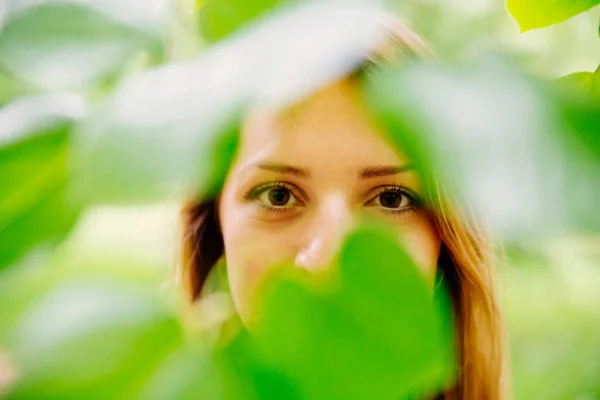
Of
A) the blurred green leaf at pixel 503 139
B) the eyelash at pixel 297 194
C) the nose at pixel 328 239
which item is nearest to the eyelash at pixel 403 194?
the eyelash at pixel 297 194

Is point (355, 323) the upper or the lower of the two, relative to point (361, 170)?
lower

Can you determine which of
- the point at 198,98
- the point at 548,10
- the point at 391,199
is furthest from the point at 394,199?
the point at 198,98

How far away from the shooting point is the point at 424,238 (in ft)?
1.32

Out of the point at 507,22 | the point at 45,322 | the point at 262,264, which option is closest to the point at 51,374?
the point at 45,322

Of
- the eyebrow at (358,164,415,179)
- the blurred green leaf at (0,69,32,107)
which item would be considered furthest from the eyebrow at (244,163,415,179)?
the blurred green leaf at (0,69,32,107)

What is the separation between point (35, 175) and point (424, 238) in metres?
0.26

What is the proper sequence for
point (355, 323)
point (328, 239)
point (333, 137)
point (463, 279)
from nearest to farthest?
point (355, 323)
point (328, 239)
point (333, 137)
point (463, 279)

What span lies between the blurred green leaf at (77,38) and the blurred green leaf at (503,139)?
10 cm

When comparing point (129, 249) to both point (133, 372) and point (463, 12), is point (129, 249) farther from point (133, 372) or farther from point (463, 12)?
point (463, 12)

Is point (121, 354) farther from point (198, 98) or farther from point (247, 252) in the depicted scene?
point (247, 252)

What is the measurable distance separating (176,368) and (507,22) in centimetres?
42

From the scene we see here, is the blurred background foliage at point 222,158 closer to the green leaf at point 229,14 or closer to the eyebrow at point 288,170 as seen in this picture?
the green leaf at point 229,14

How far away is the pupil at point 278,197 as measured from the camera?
416mm

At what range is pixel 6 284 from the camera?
0.17 metres
